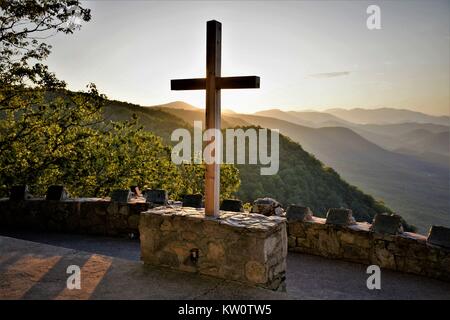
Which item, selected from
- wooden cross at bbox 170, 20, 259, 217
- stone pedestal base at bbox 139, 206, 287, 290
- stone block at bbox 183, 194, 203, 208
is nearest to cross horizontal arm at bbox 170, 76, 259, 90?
wooden cross at bbox 170, 20, 259, 217

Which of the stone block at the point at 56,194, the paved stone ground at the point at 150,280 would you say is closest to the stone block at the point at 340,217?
the paved stone ground at the point at 150,280

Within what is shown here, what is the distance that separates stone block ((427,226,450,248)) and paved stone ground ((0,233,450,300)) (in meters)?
0.49

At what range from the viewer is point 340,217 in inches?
233

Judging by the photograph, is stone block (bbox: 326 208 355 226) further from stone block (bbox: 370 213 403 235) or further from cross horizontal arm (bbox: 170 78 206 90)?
cross horizontal arm (bbox: 170 78 206 90)

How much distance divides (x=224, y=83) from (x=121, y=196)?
3856mm

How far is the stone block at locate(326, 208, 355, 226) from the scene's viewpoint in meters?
5.85

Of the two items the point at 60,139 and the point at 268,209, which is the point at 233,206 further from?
the point at 60,139

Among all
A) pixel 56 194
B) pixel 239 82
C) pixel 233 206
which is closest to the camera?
pixel 239 82

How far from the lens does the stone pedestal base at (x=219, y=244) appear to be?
3.52 metres

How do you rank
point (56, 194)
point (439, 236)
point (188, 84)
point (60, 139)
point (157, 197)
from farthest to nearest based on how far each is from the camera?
point (60, 139) → point (56, 194) → point (157, 197) → point (439, 236) → point (188, 84)

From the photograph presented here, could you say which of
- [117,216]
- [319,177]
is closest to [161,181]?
Result: [117,216]

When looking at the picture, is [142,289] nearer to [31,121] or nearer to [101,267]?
[101,267]

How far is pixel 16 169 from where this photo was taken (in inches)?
540

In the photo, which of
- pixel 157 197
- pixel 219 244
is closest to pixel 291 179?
pixel 157 197
